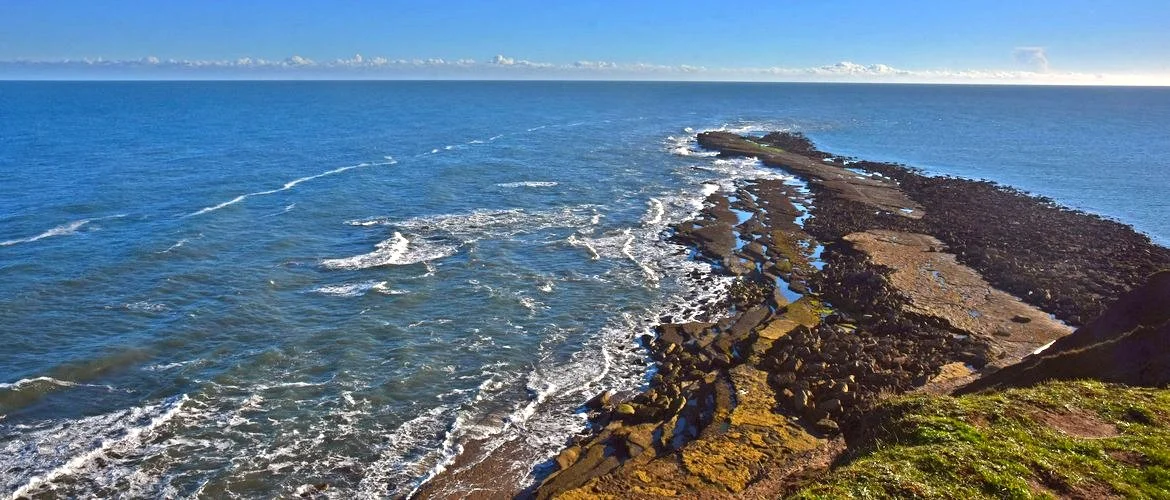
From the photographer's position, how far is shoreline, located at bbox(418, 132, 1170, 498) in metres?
22.6

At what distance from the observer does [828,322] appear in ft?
118

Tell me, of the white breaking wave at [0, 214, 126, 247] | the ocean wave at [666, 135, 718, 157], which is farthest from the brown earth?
the white breaking wave at [0, 214, 126, 247]

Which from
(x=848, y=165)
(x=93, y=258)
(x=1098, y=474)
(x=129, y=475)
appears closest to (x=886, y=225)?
(x=848, y=165)

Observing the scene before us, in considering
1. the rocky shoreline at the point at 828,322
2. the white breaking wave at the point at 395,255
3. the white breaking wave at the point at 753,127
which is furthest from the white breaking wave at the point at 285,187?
the white breaking wave at the point at 753,127

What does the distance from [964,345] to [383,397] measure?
2749 cm

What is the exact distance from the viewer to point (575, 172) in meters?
83.4

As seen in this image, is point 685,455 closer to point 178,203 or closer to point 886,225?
point 886,225

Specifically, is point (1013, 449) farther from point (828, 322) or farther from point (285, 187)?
point (285, 187)

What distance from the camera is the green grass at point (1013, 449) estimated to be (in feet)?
49.1

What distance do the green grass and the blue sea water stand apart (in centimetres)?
1172

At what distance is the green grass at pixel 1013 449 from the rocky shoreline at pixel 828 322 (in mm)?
3314

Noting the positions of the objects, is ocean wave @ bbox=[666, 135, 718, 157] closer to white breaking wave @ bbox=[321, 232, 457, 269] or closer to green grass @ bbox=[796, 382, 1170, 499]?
white breaking wave @ bbox=[321, 232, 457, 269]

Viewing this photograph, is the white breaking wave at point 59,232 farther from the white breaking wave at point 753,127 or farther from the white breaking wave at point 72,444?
the white breaking wave at point 753,127

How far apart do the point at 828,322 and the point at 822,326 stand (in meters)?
1.38
